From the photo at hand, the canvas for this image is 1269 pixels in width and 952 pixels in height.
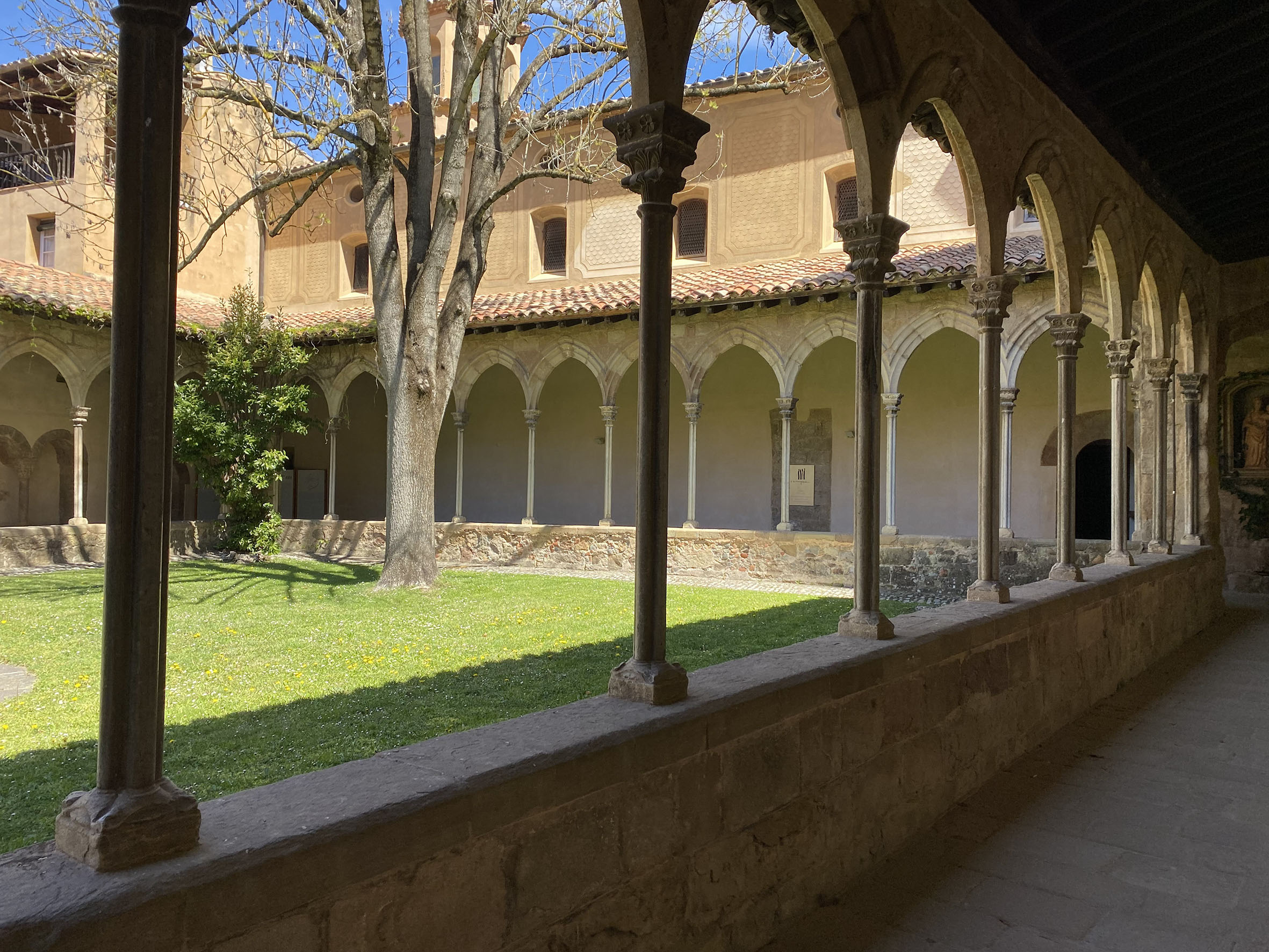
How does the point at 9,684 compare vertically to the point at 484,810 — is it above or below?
below

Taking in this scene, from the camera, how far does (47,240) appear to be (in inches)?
747

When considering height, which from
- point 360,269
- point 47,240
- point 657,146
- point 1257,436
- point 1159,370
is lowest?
point 1257,436

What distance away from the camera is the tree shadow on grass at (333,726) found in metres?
3.75

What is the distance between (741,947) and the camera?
2.53m

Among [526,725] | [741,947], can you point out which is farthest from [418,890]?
[741,947]

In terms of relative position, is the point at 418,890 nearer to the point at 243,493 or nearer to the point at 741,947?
the point at 741,947

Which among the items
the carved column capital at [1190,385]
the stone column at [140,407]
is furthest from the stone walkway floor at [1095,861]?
the carved column capital at [1190,385]

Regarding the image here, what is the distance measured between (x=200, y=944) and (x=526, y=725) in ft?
3.07

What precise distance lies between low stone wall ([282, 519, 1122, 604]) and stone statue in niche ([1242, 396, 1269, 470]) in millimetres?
3168

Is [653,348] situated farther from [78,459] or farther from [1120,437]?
[78,459]

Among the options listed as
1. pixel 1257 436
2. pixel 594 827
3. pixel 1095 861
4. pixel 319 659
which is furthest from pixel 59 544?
pixel 1257 436

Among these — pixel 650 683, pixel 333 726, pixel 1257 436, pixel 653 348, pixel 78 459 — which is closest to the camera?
pixel 650 683

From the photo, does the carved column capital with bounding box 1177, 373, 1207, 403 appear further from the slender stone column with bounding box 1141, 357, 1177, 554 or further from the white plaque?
the white plaque

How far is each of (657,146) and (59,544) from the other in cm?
1305
